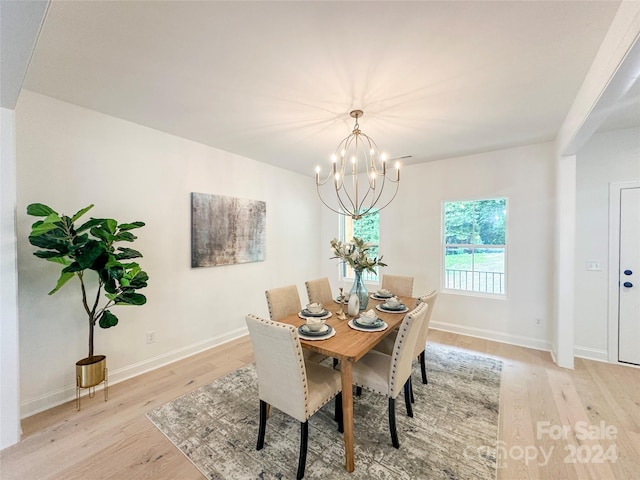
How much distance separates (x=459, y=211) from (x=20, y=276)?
503 cm

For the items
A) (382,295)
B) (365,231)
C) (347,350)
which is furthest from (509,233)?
(347,350)

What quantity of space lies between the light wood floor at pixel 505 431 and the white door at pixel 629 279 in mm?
256

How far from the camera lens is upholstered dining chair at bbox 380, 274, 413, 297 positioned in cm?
333

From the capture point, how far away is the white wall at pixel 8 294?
1829 millimetres

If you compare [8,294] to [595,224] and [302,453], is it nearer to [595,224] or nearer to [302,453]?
[302,453]

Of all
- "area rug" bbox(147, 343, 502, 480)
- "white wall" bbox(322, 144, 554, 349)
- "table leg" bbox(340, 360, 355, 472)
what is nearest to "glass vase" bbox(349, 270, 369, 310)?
"area rug" bbox(147, 343, 502, 480)

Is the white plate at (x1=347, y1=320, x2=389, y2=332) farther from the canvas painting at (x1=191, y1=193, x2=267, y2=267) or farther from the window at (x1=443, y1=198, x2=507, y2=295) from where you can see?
the window at (x1=443, y1=198, x2=507, y2=295)

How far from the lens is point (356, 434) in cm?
195

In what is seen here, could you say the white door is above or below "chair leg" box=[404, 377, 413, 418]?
above

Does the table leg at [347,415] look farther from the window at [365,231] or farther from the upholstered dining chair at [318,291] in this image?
the window at [365,231]

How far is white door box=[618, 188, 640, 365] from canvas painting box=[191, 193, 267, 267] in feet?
14.8

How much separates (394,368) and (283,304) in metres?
1.27

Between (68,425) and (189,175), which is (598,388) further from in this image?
(189,175)

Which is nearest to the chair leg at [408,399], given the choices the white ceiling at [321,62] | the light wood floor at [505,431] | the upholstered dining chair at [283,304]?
the light wood floor at [505,431]
